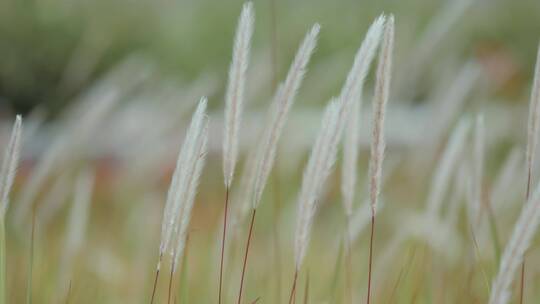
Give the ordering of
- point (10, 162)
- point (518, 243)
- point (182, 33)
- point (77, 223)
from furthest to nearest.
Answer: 1. point (182, 33)
2. point (77, 223)
3. point (10, 162)
4. point (518, 243)

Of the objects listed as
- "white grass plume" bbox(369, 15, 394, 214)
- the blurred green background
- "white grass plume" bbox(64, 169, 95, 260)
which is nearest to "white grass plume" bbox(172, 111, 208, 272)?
"white grass plume" bbox(369, 15, 394, 214)

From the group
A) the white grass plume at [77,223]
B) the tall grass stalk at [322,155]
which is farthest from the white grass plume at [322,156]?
the white grass plume at [77,223]

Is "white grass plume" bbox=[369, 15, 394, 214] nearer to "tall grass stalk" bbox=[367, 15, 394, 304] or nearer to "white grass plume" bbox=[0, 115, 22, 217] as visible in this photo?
"tall grass stalk" bbox=[367, 15, 394, 304]

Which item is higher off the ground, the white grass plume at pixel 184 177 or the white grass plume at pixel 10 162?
the white grass plume at pixel 10 162

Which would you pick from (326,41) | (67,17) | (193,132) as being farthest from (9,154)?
(326,41)

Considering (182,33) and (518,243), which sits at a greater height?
(182,33)

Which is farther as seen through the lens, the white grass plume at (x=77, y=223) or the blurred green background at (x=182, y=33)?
the blurred green background at (x=182, y=33)

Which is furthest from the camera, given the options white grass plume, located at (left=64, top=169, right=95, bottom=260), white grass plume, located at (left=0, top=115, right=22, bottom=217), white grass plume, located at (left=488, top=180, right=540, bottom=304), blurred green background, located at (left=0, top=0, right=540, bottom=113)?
blurred green background, located at (left=0, top=0, right=540, bottom=113)

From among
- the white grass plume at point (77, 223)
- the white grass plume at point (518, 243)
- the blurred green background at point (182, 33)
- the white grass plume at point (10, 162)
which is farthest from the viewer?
the blurred green background at point (182, 33)

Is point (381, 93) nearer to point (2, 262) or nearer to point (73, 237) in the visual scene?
point (2, 262)

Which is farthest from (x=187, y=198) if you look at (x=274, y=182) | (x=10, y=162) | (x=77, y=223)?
(x=77, y=223)

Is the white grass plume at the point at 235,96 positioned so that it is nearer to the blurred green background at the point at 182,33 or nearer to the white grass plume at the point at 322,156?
the white grass plume at the point at 322,156

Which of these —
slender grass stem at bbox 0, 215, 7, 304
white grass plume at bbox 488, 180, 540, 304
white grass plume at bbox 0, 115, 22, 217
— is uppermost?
white grass plume at bbox 0, 115, 22, 217

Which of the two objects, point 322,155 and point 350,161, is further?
point 350,161
